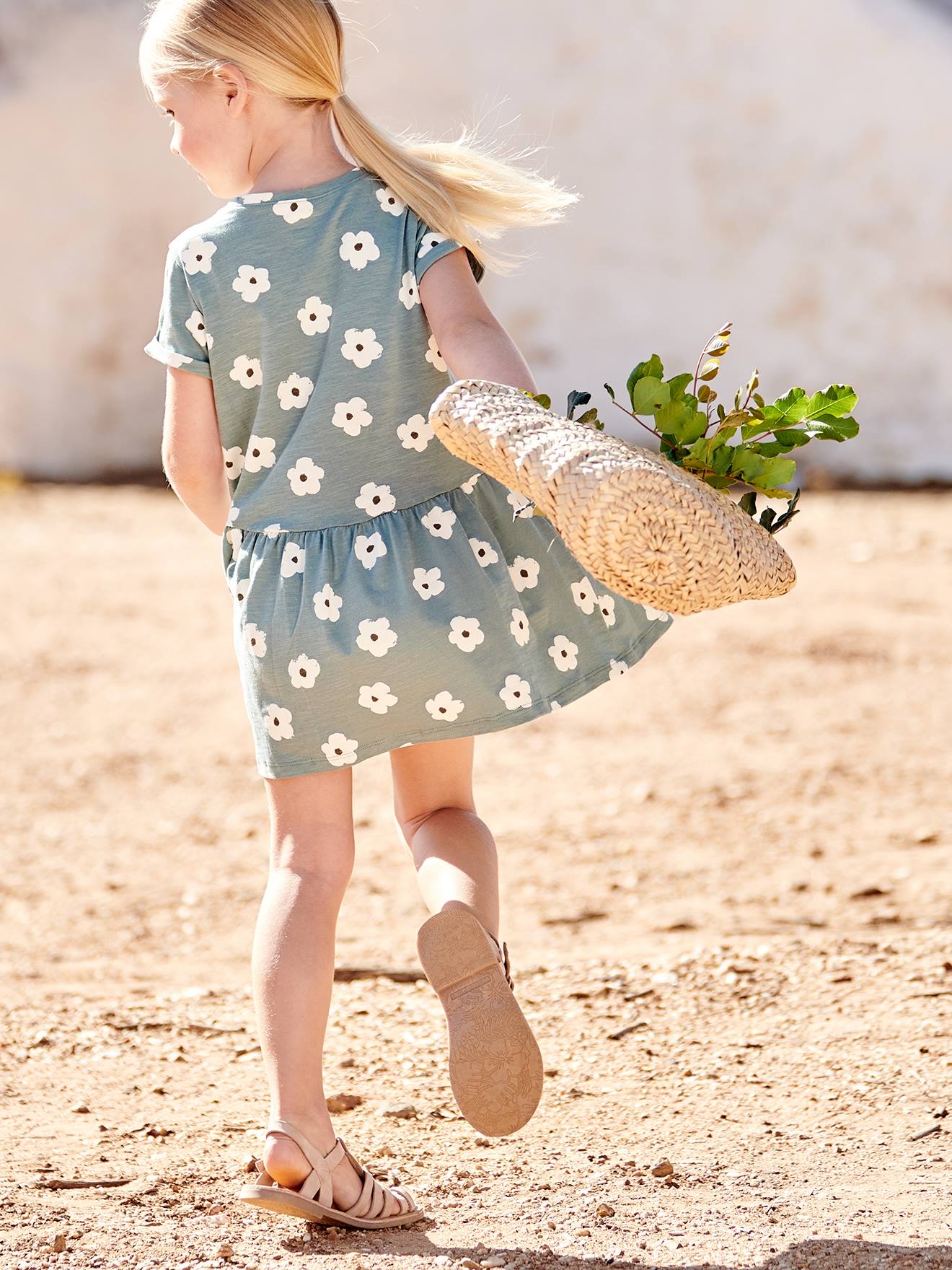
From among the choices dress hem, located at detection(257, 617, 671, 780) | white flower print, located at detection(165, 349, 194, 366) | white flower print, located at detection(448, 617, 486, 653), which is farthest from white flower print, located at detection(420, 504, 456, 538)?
white flower print, located at detection(165, 349, 194, 366)

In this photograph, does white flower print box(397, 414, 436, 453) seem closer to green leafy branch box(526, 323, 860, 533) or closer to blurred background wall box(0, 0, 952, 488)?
green leafy branch box(526, 323, 860, 533)

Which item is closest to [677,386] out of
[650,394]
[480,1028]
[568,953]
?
[650,394]

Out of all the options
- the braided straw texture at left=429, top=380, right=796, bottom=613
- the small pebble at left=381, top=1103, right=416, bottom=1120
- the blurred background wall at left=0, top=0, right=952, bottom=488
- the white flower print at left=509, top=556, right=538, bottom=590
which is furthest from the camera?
the blurred background wall at left=0, top=0, right=952, bottom=488

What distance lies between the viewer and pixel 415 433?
168 cm

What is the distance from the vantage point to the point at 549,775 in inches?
146

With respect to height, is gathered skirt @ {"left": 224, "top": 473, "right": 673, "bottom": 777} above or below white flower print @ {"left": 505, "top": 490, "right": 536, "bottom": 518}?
below

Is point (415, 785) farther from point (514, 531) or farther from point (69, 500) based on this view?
point (69, 500)

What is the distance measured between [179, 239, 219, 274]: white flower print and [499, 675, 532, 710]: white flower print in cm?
56

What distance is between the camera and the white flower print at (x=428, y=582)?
5.27 feet

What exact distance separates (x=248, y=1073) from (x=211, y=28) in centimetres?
139

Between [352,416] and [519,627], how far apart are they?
30cm

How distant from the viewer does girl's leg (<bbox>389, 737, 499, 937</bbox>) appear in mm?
1630

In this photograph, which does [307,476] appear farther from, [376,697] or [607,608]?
[607,608]

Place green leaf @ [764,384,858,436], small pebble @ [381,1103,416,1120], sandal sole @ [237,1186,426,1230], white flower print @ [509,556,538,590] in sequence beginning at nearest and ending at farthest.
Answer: sandal sole @ [237,1186,426,1230]
green leaf @ [764,384,858,436]
white flower print @ [509,556,538,590]
small pebble @ [381,1103,416,1120]
